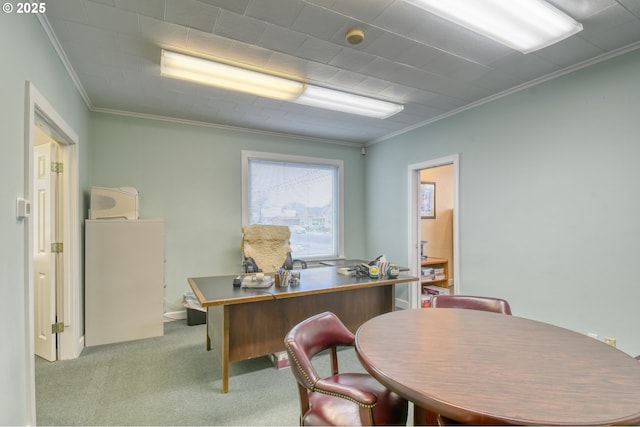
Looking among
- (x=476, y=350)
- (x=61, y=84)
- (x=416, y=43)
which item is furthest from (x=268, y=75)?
(x=476, y=350)

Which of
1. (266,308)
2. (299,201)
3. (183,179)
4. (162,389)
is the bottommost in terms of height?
(162,389)

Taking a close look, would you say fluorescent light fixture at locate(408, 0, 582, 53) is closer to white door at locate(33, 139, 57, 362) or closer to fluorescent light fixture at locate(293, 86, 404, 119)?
fluorescent light fixture at locate(293, 86, 404, 119)

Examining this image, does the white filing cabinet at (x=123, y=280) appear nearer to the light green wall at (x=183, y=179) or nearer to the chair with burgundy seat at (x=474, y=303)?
the light green wall at (x=183, y=179)

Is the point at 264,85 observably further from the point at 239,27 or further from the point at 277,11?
the point at 277,11

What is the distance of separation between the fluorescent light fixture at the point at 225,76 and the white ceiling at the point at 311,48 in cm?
9

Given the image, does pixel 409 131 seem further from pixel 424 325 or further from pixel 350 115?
pixel 424 325

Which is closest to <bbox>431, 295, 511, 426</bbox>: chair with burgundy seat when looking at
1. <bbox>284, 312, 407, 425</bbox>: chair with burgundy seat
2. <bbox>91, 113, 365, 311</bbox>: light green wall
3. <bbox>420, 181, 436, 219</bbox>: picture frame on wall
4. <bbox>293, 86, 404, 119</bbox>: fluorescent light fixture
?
<bbox>284, 312, 407, 425</bbox>: chair with burgundy seat

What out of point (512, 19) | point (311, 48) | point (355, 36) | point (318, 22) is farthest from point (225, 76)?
point (512, 19)

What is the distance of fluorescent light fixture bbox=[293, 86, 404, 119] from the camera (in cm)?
304

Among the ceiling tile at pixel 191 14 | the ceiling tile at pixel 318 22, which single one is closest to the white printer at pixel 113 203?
the ceiling tile at pixel 191 14

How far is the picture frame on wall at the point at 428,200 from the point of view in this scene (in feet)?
17.1

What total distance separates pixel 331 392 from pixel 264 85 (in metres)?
2.59

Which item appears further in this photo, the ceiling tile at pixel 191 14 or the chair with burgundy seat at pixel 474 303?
the chair with burgundy seat at pixel 474 303

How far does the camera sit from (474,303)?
2.08 metres
